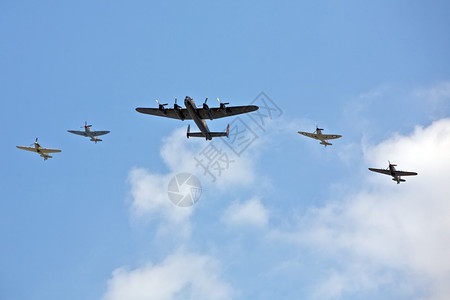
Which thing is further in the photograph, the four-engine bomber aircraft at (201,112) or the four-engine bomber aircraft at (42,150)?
the four-engine bomber aircraft at (42,150)

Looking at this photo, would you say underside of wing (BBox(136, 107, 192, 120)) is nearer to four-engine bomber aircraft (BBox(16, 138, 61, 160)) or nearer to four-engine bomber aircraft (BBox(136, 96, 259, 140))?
four-engine bomber aircraft (BBox(136, 96, 259, 140))

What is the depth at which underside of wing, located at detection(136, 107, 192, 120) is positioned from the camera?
66750 millimetres

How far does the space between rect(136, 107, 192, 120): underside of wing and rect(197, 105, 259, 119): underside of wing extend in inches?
106

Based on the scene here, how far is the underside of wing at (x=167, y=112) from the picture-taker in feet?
219

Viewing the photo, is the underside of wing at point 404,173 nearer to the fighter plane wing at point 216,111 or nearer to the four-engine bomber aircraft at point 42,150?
the fighter plane wing at point 216,111

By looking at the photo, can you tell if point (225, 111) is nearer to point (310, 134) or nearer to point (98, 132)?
point (310, 134)

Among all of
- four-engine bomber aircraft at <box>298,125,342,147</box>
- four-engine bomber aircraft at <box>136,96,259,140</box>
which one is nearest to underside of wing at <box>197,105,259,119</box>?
A: four-engine bomber aircraft at <box>136,96,259,140</box>

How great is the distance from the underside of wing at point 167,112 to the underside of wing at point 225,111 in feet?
8.82

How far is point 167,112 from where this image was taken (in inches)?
2704

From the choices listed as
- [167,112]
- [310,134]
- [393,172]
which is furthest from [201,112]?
[393,172]

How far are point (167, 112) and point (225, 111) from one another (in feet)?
30.5

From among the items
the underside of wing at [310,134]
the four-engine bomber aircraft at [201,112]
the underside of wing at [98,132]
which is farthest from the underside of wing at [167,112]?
the underside of wing at [310,134]

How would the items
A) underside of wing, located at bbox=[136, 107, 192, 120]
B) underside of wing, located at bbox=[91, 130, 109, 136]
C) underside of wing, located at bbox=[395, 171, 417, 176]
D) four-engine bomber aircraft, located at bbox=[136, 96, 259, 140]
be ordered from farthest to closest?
underside of wing, located at bbox=[91, 130, 109, 136], underside of wing, located at bbox=[395, 171, 417, 176], underside of wing, located at bbox=[136, 107, 192, 120], four-engine bomber aircraft, located at bbox=[136, 96, 259, 140]

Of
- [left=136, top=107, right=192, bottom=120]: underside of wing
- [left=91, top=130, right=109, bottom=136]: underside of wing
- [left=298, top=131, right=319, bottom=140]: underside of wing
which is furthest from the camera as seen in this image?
[left=298, top=131, right=319, bottom=140]: underside of wing
